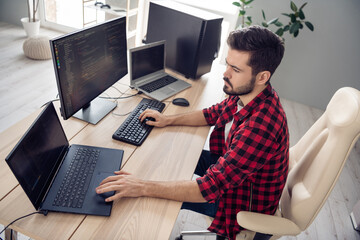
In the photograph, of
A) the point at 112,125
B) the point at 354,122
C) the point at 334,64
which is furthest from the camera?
the point at 334,64

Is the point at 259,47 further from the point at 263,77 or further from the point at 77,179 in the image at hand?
the point at 77,179

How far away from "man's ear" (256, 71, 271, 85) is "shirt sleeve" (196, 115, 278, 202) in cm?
20

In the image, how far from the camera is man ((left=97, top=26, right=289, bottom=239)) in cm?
101

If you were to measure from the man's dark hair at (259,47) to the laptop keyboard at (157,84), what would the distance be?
27.3 inches

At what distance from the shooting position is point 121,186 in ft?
3.19

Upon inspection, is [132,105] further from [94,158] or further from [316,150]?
[316,150]

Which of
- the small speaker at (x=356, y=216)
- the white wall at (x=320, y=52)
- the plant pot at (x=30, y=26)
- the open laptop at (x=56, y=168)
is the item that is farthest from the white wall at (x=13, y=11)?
the small speaker at (x=356, y=216)

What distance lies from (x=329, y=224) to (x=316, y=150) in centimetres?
Result: 118

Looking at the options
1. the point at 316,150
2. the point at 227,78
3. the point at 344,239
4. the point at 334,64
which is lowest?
the point at 344,239

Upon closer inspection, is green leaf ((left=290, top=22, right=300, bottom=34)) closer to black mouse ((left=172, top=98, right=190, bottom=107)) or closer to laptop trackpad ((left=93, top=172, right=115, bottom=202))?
black mouse ((left=172, top=98, right=190, bottom=107))

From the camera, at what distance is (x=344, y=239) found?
1.88 metres

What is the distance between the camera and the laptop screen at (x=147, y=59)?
5.21 ft

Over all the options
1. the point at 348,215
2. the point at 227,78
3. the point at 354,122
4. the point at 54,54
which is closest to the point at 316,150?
the point at 354,122

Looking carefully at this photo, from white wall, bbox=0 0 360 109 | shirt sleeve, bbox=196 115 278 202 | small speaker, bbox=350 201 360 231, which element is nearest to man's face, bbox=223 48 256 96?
shirt sleeve, bbox=196 115 278 202
